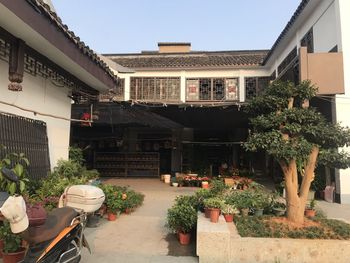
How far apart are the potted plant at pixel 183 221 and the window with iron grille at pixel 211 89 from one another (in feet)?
39.4

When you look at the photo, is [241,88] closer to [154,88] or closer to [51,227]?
[154,88]

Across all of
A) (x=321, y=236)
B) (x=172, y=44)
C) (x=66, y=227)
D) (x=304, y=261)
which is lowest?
(x=304, y=261)

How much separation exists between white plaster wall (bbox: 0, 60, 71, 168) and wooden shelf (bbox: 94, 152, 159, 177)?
9.21 metres

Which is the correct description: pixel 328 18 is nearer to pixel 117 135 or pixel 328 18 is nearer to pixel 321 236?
pixel 321 236

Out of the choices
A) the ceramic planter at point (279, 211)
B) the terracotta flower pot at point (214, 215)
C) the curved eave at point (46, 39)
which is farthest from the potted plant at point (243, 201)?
the curved eave at point (46, 39)

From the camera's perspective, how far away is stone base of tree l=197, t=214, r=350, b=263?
448 cm

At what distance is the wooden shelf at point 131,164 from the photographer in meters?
17.6

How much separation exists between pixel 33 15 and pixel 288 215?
5.26m

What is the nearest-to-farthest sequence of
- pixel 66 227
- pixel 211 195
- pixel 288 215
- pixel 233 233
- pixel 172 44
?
pixel 66 227 < pixel 233 233 < pixel 288 215 < pixel 211 195 < pixel 172 44

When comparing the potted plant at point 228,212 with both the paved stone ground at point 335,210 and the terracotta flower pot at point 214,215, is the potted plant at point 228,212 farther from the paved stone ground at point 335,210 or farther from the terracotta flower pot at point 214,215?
the paved stone ground at point 335,210

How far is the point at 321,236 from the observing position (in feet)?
15.2

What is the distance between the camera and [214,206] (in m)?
5.45

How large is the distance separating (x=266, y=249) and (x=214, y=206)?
1.19m

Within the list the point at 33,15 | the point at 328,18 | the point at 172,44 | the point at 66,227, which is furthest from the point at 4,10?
the point at 172,44
